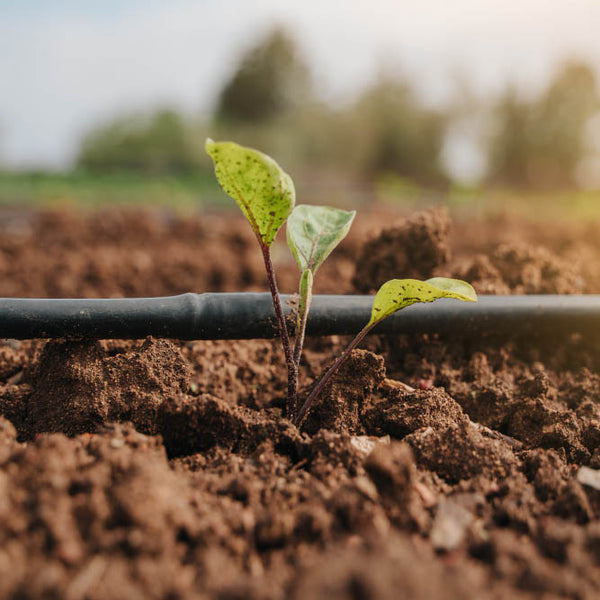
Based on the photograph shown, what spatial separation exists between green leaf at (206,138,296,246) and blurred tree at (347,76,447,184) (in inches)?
1135

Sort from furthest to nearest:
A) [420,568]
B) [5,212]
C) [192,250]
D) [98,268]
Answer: [5,212]
[192,250]
[98,268]
[420,568]

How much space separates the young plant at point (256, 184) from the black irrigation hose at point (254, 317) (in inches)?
11.8

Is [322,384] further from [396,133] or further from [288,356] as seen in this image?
[396,133]

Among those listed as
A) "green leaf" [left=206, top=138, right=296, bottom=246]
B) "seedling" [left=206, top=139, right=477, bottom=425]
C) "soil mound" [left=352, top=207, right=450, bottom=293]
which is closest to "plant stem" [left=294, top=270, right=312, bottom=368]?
"seedling" [left=206, top=139, right=477, bottom=425]

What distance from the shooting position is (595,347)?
65.0 inches

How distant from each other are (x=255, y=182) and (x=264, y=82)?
27622 millimetres

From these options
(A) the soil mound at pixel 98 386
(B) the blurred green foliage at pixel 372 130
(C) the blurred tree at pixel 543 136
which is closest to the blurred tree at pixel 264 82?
(B) the blurred green foliage at pixel 372 130

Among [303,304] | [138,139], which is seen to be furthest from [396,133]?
[303,304]

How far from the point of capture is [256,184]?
978mm

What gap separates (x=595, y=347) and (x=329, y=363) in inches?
34.4

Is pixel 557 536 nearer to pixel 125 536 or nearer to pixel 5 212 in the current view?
pixel 125 536

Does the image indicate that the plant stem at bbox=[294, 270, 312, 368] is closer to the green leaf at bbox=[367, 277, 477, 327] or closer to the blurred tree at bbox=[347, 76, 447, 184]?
the green leaf at bbox=[367, 277, 477, 327]

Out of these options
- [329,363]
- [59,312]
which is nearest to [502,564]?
[329,363]

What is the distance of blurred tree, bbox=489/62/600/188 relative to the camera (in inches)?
896
